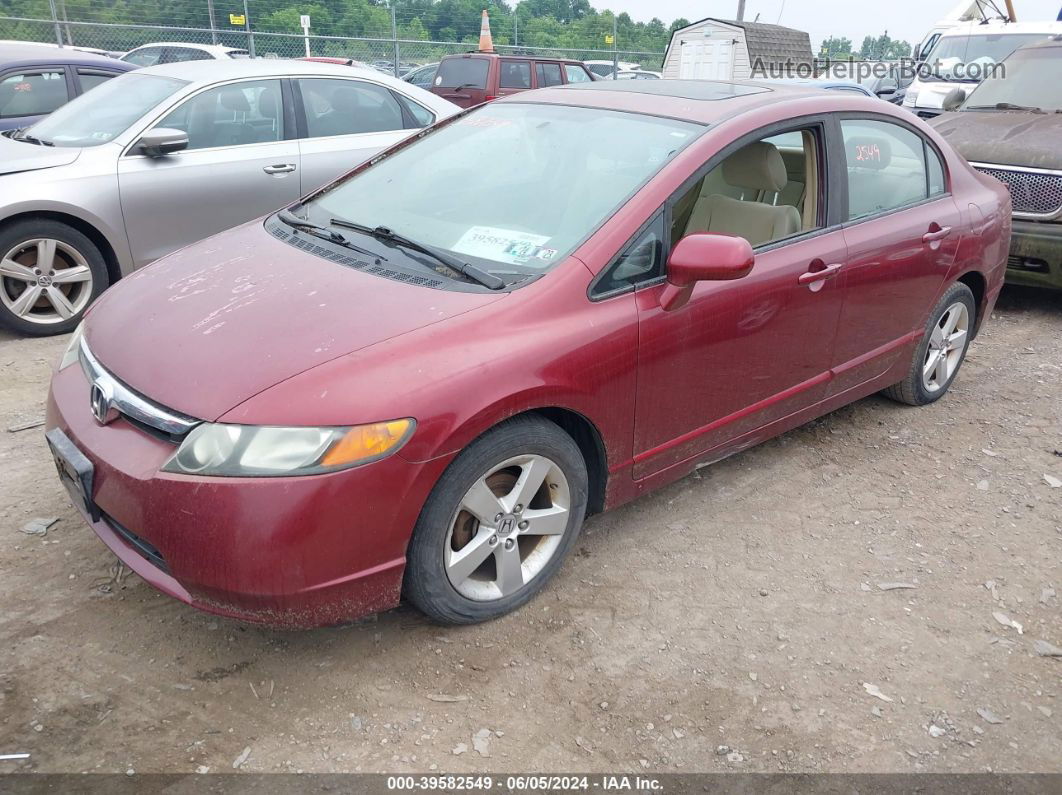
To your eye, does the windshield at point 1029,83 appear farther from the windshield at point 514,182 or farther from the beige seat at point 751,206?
the windshield at point 514,182

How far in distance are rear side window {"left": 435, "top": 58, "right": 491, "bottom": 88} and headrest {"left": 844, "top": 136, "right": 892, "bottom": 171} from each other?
11.3 meters

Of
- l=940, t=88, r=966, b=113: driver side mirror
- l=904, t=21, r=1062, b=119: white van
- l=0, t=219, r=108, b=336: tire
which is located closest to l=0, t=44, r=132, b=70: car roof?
l=0, t=219, r=108, b=336: tire

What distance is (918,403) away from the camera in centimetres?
463

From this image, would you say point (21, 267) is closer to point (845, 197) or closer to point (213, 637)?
point (213, 637)

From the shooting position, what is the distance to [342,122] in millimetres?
6184

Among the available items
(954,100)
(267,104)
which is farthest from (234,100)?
(954,100)

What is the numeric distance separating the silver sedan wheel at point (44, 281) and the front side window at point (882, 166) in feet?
14.3

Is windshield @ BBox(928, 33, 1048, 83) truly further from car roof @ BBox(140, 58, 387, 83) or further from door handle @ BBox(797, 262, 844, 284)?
door handle @ BBox(797, 262, 844, 284)

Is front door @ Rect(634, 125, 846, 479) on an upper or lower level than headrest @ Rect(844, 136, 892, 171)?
lower

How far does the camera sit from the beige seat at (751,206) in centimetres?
347

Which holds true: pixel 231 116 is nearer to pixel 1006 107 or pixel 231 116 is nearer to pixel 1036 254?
pixel 1036 254

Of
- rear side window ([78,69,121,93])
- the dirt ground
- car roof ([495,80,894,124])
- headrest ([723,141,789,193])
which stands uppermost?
car roof ([495,80,894,124])

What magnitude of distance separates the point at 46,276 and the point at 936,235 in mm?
4924

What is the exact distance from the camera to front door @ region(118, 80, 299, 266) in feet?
17.7
